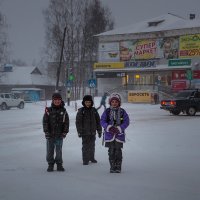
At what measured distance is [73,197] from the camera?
279 inches

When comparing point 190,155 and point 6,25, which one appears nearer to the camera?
point 190,155

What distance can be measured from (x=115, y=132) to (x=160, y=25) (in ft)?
167

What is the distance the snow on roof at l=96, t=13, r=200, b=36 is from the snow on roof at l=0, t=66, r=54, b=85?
26.0 m

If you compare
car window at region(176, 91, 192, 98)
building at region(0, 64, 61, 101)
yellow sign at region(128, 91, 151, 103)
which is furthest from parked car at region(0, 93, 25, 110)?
building at region(0, 64, 61, 101)

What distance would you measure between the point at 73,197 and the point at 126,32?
173 ft

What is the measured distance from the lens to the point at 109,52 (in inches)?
2367

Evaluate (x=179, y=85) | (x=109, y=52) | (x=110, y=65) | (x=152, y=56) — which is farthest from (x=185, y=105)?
(x=109, y=52)

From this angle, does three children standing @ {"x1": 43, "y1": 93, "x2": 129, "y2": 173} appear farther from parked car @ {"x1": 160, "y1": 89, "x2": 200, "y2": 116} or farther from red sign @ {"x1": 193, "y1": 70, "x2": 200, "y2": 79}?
red sign @ {"x1": 193, "y1": 70, "x2": 200, "y2": 79}

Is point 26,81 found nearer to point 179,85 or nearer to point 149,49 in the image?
point 149,49

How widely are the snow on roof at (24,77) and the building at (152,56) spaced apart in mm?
24170

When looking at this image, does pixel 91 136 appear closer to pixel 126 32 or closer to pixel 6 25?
pixel 6 25

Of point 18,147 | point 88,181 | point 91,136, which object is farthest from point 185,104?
point 88,181

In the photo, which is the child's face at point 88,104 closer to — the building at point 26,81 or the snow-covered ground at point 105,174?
the snow-covered ground at point 105,174

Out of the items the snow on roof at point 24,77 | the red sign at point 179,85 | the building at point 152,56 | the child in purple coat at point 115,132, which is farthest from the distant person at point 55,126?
the snow on roof at point 24,77
